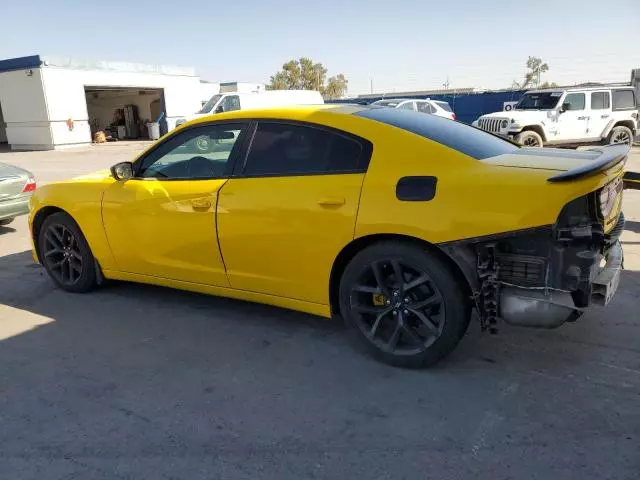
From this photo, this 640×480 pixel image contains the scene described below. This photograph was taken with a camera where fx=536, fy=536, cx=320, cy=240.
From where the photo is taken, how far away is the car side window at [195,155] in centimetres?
391

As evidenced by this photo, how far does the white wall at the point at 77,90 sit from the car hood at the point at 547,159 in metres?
27.1

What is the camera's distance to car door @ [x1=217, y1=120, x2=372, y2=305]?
3350mm

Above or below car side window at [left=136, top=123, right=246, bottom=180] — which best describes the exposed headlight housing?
below

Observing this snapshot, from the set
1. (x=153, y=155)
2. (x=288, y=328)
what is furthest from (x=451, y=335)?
(x=153, y=155)

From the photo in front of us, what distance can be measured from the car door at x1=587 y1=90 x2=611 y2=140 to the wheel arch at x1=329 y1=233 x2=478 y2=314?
49.9 feet

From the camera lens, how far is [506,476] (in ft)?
7.79

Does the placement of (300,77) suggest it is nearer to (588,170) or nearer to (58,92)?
(58,92)

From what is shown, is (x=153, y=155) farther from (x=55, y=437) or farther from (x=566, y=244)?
(x=566, y=244)

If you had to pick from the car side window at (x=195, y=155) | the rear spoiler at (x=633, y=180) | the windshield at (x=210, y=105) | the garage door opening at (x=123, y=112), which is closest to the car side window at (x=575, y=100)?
the rear spoiler at (x=633, y=180)

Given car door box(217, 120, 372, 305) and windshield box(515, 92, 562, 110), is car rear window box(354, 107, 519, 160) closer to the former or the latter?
car door box(217, 120, 372, 305)

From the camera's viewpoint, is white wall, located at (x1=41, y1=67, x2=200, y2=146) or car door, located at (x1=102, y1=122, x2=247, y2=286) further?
white wall, located at (x1=41, y1=67, x2=200, y2=146)

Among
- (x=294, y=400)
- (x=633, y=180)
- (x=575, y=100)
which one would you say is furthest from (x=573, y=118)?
(x=294, y=400)

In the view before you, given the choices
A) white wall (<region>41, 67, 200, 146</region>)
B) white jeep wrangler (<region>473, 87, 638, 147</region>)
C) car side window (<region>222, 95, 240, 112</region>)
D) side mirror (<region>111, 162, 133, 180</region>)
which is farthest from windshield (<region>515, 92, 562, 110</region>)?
white wall (<region>41, 67, 200, 146</region>)

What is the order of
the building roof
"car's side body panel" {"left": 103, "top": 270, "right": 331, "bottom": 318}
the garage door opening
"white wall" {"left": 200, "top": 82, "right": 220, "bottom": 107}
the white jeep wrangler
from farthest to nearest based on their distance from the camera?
"white wall" {"left": 200, "top": 82, "right": 220, "bottom": 107}, the garage door opening, the building roof, the white jeep wrangler, "car's side body panel" {"left": 103, "top": 270, "right": 331, "bottom": 318}
